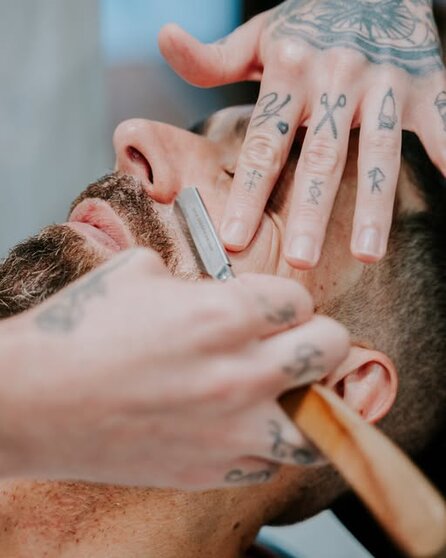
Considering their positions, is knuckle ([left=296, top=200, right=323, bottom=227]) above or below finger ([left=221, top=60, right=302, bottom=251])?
below

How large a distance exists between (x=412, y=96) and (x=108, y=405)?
31.4 inches

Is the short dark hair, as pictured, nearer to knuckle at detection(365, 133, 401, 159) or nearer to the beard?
knuckle at detection(365, 133, 401, 159)

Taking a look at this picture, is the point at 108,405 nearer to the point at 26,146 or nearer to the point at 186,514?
the point at 186,514

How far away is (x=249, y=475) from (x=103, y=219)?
54 cm

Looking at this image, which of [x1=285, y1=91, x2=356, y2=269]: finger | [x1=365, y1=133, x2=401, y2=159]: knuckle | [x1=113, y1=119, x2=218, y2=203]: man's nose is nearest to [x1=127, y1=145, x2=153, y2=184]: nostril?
[x1=113, y1=119, x2=218, y2=203]: man's nose

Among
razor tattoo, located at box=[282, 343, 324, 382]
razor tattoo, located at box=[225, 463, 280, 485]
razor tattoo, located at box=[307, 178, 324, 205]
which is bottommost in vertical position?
razor tattoo, located at box=[225, 463, 280, 485]

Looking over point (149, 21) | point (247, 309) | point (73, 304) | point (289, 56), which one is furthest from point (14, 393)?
point (149, 21)

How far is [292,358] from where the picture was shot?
71 cm

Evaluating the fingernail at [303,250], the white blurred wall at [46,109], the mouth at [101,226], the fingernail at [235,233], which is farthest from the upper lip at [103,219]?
the white blurred wall at [46,109]

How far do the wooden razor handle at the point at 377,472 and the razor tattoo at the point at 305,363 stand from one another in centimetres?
2

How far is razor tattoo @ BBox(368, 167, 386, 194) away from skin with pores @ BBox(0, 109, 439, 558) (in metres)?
0.10

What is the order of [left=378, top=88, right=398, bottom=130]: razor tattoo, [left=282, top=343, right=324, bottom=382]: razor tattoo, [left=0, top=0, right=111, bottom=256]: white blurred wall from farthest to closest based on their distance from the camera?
[left=0, top=0, right=111, bottom=256]: white blurred wall → [left=378, top=88, right=398, bottom=130]: razor tattoo → [left=282, top=343, right=324, bottom=382]: razor tattoo

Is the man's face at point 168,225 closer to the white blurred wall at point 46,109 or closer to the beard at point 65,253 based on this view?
the beard at point 65,253

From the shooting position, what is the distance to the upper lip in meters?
1.11
